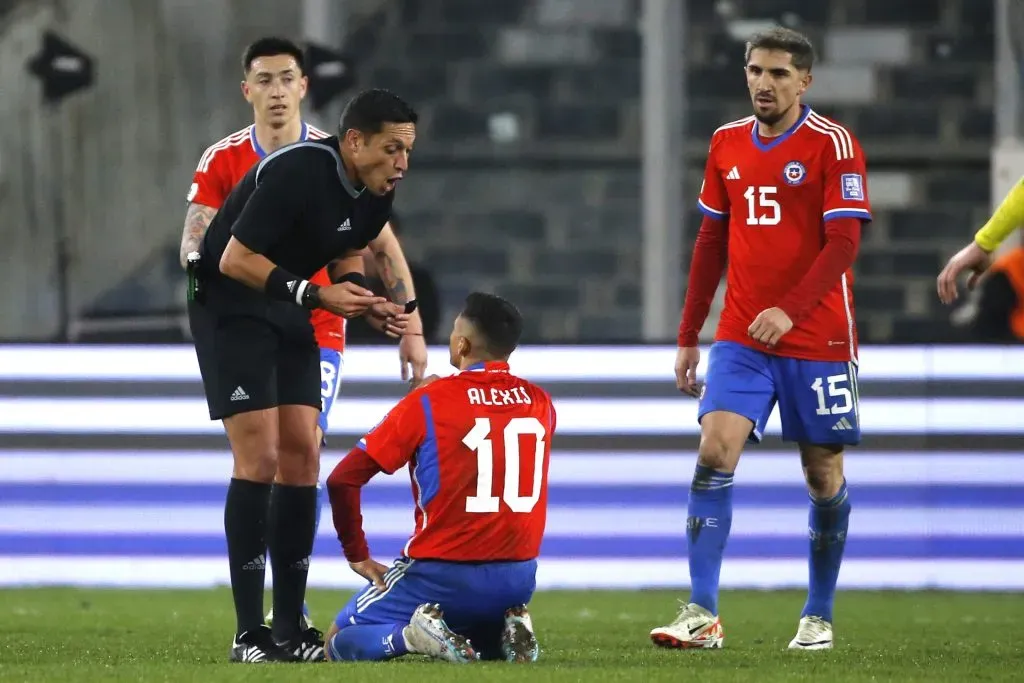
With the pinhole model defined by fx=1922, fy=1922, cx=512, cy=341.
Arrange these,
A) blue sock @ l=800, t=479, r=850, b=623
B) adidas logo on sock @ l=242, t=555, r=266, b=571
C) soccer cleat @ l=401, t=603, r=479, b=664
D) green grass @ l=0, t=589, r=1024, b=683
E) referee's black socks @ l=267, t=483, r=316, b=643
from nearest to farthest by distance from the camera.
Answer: green grass @ l=0, t=589, r=1024, b=683 < soccer cleat @ l=401, t=603, r=479, b=664 < adidas logo on sock @ l=242, t=555, r=266, b=571 < referee's black socks @ l=267, t=483, r=316, b=643 < blue sock @ l=800, t=479, r=850, b=623

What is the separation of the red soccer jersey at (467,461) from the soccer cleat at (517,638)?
0.15 metres

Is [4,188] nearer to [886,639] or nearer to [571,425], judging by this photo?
[571,425]

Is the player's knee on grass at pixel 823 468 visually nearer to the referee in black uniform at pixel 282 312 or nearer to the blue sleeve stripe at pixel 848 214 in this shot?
the blue sleeve stripe at pixel 848 214

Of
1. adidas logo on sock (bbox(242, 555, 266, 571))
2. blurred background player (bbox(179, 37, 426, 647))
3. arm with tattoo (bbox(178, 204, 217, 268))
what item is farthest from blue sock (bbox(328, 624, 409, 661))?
arm with tattoo (bbox(178, 204, 217, 268))

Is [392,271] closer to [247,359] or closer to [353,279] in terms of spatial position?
[353,279]

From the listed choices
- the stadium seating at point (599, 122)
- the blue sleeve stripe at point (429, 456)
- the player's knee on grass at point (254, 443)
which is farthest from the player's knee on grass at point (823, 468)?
the stadium seating at point (599, 122)

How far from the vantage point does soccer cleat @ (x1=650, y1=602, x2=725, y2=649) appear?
535 cm

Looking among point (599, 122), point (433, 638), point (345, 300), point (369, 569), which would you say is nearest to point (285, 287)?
point (345, 300)

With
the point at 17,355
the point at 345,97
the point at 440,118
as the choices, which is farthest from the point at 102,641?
the point at 440,118

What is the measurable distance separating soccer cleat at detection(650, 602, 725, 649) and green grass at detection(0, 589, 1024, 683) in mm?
46

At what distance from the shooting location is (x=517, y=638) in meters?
4.79

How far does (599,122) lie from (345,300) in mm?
7007

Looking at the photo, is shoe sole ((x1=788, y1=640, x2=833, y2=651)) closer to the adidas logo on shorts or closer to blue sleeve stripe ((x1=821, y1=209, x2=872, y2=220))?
the adidas logo on shorts

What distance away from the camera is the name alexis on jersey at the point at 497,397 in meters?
4.76
